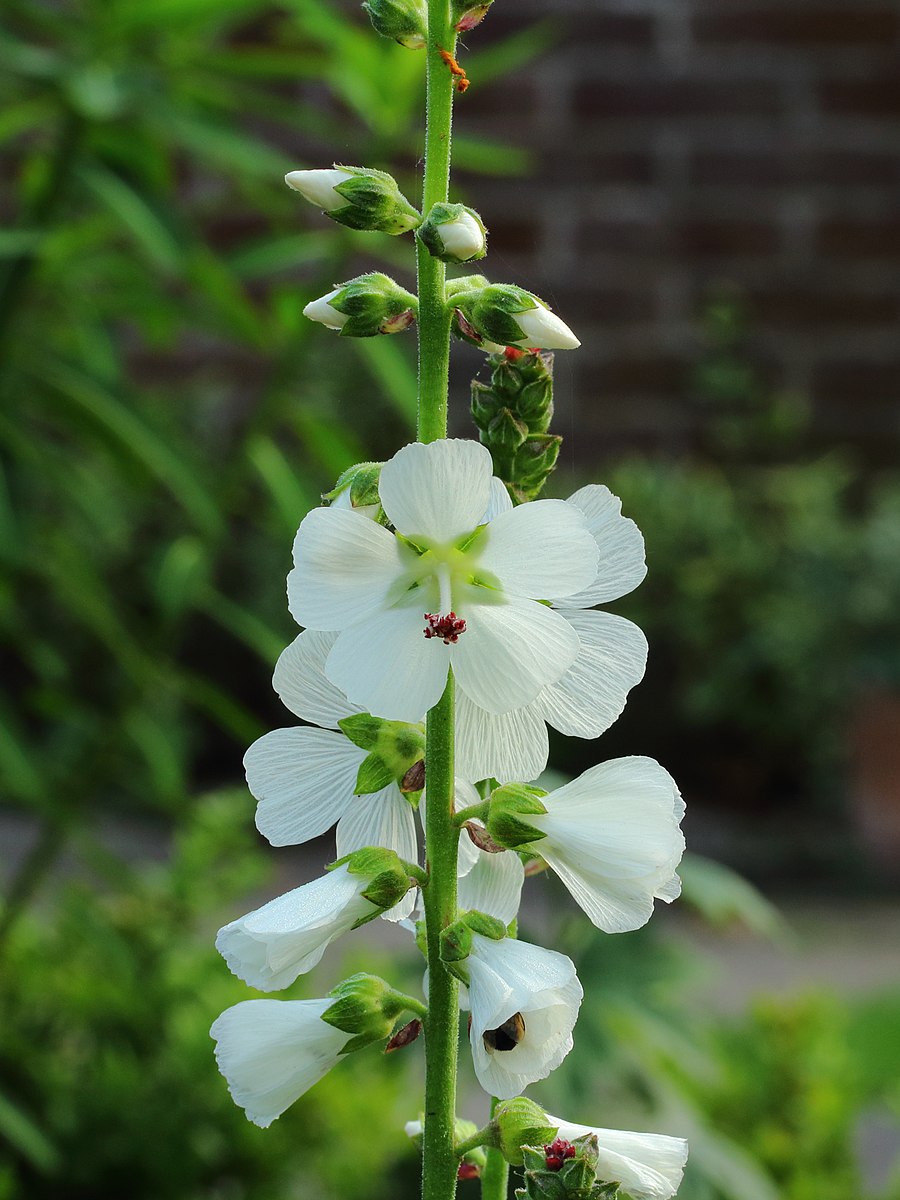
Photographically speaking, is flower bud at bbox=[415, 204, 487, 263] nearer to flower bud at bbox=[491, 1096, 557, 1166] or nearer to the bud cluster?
the bud cluster

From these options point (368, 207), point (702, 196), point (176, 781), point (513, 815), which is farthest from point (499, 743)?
point (702, 196)

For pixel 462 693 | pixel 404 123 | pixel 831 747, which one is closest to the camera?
pixel 462 693

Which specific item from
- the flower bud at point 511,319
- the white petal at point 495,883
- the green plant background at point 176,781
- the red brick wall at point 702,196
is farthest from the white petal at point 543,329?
the red brick wall at point 702,196

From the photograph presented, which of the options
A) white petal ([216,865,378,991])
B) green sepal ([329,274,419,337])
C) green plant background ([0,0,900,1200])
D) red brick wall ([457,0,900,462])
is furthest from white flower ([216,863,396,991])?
red brick wall ([457,0,900,462])

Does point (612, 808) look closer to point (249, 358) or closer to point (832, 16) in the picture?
point (249, 358)

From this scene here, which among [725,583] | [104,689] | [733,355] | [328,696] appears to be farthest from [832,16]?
[328,696]

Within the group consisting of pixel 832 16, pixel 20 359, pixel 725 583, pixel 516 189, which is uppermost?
pixel 832 16
